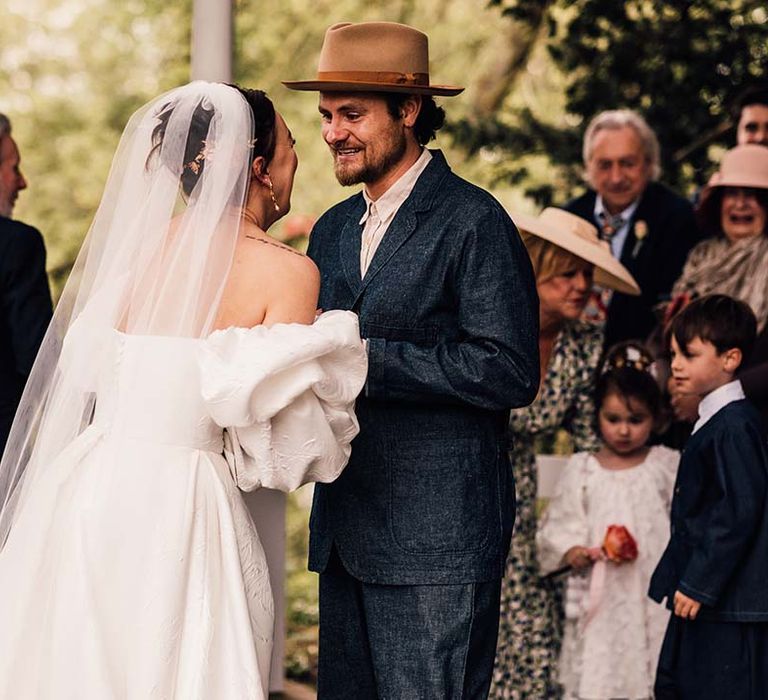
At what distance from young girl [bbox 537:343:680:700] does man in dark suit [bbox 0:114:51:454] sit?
1.95 metres

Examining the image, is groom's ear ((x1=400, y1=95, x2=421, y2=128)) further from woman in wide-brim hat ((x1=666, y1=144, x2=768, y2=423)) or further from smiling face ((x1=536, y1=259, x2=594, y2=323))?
woman in wide-brim hat ((x1=666, y1=144, x2=768, y2=423))

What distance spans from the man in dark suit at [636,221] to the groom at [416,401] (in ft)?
7.95

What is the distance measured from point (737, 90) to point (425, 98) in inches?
171

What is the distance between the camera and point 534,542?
19.1ft

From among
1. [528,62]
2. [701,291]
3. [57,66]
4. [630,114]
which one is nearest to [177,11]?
[57,66]

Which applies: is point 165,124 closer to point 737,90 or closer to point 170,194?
point 170,194

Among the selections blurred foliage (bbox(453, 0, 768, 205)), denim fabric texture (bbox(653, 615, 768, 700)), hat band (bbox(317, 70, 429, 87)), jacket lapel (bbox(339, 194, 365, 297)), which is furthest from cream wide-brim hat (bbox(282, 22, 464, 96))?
blurred foliage (bbox(453, 0, 768, 205))

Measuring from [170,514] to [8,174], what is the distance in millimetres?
2418

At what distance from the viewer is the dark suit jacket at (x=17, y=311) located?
5.30 m

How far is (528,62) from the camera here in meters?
13.2

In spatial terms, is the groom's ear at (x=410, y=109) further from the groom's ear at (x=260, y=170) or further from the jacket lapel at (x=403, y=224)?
the groom's ear at (x=260, y=170)

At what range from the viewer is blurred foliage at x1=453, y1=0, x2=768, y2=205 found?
803cm

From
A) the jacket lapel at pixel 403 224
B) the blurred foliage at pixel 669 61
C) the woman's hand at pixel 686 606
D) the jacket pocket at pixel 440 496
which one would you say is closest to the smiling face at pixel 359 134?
the jacket lapel at pixel 403 224

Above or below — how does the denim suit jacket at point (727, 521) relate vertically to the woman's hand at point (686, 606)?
above
